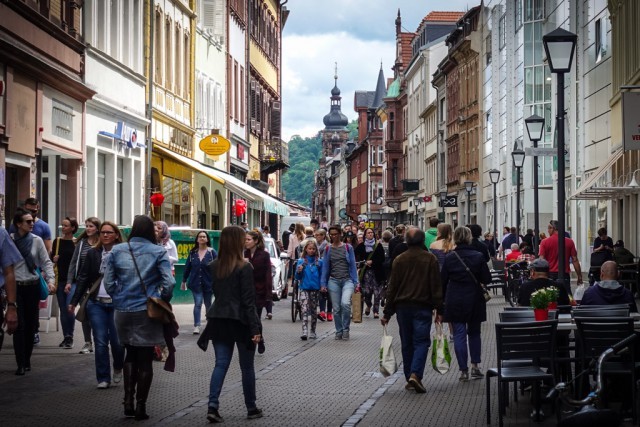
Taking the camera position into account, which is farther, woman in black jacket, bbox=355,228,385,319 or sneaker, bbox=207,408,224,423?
woman in black jacket, bbox=355,228,385,319

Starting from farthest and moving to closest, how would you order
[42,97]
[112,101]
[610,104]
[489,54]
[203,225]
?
[489,54]
[203,225]
[610,104]
[112,101]
[42,97]

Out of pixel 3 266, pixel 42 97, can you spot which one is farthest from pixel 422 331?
pixel 42 97

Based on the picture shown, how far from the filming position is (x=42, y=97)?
2712 cm

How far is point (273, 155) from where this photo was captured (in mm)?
68938

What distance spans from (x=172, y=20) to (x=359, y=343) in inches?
896

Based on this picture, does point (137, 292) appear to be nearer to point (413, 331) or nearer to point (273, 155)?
point (413, 331)

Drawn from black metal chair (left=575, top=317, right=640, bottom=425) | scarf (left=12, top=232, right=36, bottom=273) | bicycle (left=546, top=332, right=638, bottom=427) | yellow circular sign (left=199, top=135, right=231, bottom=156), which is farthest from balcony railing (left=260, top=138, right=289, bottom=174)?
bicycle (left=546, top=332, right=638, bottom=427)

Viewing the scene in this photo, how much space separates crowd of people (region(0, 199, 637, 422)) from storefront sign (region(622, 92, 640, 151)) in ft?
6.95

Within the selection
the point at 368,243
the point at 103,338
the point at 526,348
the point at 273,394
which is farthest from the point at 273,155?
the point at 526,348

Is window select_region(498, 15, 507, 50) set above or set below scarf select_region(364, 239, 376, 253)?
above

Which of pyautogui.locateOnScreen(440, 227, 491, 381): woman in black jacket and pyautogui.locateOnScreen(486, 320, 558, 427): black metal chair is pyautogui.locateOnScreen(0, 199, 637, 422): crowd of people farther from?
pyautogui.locateOnScreen(486, 320, 558, 427): black metal chair

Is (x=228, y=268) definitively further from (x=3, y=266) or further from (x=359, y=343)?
(x=359, y=343)

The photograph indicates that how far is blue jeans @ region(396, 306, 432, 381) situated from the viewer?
14.9 meters

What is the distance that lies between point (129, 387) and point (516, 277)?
19035mm
